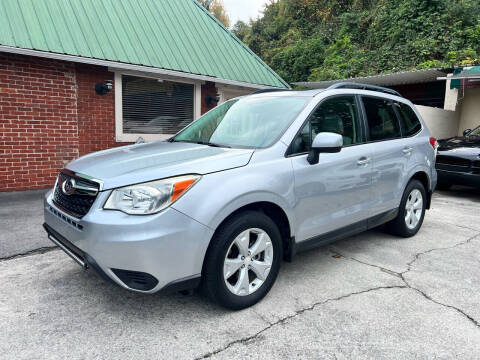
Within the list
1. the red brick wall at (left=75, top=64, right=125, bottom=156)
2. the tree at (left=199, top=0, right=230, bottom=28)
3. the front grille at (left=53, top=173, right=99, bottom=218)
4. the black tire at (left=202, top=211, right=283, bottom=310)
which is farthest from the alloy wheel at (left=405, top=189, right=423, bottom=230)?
the tree at (left=199, top=0, right=230, bottom=28)

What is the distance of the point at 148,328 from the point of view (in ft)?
8.14

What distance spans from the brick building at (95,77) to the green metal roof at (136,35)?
2cm

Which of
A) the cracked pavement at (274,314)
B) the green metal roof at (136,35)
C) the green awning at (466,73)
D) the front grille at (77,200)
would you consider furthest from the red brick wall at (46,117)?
the green awning at (466,73)

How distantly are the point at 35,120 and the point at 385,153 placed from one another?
6191mm

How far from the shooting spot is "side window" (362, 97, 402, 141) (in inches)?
152

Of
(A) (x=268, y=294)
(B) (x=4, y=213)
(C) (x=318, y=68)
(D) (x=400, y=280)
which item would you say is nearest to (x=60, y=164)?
(B) (x=4, y=213)

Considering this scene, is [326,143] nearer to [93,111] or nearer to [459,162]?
[459,162]

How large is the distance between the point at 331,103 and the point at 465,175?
5072mm

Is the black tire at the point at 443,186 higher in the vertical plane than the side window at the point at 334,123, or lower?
lower

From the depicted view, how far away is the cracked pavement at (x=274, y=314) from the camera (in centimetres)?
228

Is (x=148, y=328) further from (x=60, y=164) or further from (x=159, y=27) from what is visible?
(x=159, y=27)

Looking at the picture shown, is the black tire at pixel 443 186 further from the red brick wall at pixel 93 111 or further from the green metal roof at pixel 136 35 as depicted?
the red brick wall at pixel 93 111

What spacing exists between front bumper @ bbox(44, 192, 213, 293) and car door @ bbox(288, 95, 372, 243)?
3.38 feet

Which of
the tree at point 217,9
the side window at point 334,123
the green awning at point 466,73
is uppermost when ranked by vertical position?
the tree at point 217,9
